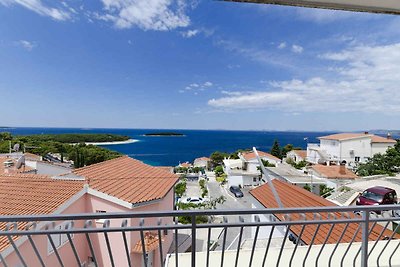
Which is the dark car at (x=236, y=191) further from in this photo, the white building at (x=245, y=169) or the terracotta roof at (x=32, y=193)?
the terracotta roof at (x=32, y=193)

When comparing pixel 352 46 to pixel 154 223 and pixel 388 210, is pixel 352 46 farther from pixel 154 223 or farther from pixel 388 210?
pixel 154 223

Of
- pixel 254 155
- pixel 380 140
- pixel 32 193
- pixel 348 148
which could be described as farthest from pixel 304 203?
pixel 32 193

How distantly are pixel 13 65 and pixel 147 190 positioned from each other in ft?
7.00

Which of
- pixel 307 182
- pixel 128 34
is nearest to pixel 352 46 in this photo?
pixel 307 182

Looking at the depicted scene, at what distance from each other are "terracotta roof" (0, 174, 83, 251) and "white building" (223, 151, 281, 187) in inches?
67.6

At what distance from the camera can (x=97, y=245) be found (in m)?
1.80

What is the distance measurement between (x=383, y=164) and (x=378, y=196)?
448 millimetres

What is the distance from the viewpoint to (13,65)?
286cm

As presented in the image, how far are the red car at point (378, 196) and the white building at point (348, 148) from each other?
1.30 feet

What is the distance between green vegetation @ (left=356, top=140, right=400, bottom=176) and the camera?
2.61m

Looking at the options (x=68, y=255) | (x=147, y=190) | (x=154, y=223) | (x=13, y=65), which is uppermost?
(x=13, y=65)

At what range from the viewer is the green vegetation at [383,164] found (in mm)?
2613

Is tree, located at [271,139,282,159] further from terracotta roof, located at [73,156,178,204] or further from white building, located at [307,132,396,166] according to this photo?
terracotta roof, located at [73,156,178,204]

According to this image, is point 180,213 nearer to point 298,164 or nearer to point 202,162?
point 202,162
